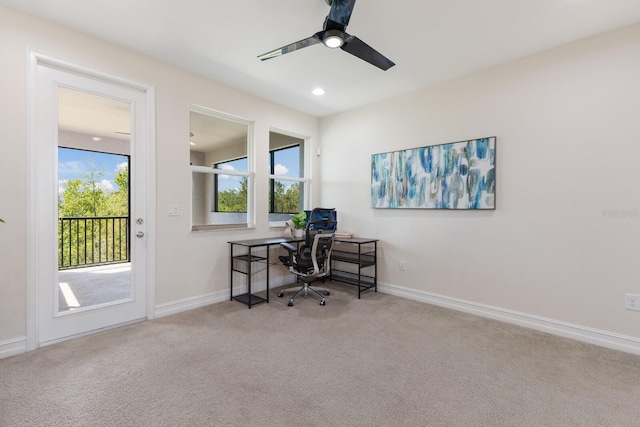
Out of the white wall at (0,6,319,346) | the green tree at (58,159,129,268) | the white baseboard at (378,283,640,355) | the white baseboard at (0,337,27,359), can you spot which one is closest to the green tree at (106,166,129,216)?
the green tree at (58,159,129,268)

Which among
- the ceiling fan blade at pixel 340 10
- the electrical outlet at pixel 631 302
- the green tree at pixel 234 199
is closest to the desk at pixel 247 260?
the green tree at pixel 234 199

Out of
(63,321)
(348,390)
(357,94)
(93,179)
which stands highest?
(357,94)

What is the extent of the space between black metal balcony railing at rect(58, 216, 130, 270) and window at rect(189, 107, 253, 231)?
767 mm

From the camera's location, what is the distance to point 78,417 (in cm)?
167

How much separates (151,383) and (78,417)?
15.6 inches

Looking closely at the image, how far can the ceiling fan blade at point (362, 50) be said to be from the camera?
2.23 meters

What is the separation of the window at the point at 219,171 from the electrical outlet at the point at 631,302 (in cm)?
398

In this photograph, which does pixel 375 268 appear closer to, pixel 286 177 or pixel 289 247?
pixel 289 247

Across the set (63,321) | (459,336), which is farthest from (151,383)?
(459,336)

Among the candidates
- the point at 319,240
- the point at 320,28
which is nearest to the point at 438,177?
the point at 319,240

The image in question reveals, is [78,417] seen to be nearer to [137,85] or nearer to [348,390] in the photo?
[348,390]

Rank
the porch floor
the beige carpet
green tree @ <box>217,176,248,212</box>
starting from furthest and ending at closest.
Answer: green tree @ <box>217,176,248,212</box>
the porch floor
the beige carpet

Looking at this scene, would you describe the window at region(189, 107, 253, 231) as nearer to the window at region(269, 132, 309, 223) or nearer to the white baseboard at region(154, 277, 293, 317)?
the window at region(269, 132, 309, 223)

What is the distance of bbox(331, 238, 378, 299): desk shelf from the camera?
162 inches
